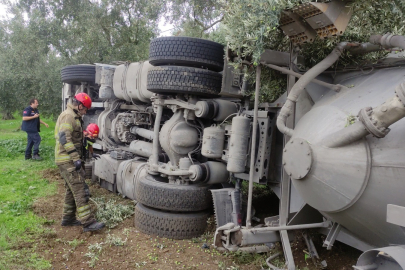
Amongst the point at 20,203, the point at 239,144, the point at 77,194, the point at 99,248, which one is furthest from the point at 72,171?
the point at 239,144

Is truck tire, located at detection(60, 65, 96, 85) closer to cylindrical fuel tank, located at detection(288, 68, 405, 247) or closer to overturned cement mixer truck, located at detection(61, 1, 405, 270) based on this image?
overturned cement mixer truck, located at detection(61, 1, 405, 270)

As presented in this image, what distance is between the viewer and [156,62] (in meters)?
5.24

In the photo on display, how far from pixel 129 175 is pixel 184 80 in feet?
7.34

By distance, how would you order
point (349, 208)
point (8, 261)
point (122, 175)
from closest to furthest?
point (349, 208), point (8, 261), point (122, 175)

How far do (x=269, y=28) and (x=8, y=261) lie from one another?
12.4ft

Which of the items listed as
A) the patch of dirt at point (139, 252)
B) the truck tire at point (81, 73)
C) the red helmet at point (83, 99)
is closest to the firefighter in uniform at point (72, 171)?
the red helmet at point (83, 99)

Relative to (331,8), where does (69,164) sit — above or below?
below

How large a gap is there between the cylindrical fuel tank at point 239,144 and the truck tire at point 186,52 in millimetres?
1103

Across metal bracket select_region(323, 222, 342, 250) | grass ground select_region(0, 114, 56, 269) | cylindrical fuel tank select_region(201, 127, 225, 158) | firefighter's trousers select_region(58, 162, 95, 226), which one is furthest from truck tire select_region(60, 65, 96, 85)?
metal bracket select_region(323, 222, 342, 250)

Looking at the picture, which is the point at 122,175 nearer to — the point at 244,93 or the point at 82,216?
the point at 82,216

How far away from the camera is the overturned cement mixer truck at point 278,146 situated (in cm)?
272

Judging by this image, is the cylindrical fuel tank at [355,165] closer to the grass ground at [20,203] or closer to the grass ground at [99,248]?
the grass ground at [99,248]

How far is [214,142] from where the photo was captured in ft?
15.8

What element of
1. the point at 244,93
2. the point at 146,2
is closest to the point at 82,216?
the point at 244,93
